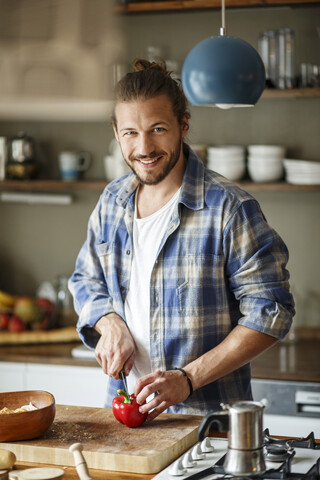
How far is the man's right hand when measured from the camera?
2.02m

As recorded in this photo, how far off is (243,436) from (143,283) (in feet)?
2.53

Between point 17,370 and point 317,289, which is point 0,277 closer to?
point 17,370

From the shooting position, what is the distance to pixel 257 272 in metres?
1.99

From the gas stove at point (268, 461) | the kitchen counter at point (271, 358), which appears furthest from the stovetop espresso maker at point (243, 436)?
the kitchen counter at point (271, 358)

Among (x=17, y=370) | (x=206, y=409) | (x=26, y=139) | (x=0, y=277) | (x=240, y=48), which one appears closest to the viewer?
(x=240, y=48)

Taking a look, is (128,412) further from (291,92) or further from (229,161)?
(291,92)

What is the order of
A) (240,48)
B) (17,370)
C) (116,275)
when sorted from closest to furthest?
1. (240,48)
2. (116,275)
3. (17,370)

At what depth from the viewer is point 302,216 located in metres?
3.57

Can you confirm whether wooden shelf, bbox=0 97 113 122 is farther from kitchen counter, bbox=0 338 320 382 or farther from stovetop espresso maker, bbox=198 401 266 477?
stovetop espresso maker, bbox=198 401 266 477

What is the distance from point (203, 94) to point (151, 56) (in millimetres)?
1619

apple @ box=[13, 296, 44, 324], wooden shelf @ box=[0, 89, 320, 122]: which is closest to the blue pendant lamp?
wooden shelf @ box=[0, 89, 320, 122]

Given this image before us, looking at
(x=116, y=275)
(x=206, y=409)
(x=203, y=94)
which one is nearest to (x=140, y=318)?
(x=116, y=275)

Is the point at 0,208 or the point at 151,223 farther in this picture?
the point at 0,208

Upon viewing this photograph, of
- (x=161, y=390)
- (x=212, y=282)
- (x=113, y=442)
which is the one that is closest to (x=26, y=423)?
(x=113, y=442)
